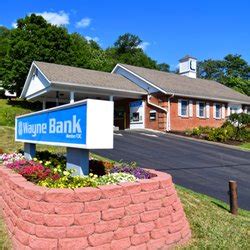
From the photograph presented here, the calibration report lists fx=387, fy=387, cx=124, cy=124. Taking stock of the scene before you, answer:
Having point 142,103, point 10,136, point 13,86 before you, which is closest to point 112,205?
point 10,136

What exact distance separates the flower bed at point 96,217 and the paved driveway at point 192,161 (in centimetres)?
414

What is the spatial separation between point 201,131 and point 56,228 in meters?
23.4

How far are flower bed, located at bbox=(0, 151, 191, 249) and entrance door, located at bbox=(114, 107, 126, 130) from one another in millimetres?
25566

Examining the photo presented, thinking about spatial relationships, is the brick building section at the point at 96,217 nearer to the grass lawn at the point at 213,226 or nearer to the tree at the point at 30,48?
the grass lawn at the point at 213,226

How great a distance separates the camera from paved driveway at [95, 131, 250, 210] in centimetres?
1120

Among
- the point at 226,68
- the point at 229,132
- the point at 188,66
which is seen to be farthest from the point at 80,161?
the point at 226,68

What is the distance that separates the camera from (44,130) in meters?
8.16

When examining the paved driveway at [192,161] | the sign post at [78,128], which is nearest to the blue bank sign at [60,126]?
the sign post at [78,128]

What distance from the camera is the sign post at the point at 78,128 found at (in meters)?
5.94

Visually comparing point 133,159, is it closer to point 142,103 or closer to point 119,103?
point 142,103

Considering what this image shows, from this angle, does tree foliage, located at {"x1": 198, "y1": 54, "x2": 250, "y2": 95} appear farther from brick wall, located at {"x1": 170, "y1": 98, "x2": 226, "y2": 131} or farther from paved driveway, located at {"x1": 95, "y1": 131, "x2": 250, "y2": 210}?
paved driveway, located at {"x1": 95, "y1": 131, "x2": 250, "y2": 210}

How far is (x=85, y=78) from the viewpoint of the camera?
27.0 meters

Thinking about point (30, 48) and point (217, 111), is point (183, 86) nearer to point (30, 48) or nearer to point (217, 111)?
point (217, 111)

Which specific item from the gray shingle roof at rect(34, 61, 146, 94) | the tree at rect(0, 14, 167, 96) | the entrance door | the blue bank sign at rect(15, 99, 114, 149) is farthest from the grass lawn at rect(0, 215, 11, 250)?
the tree at rect(0, 14, 167, 96)
